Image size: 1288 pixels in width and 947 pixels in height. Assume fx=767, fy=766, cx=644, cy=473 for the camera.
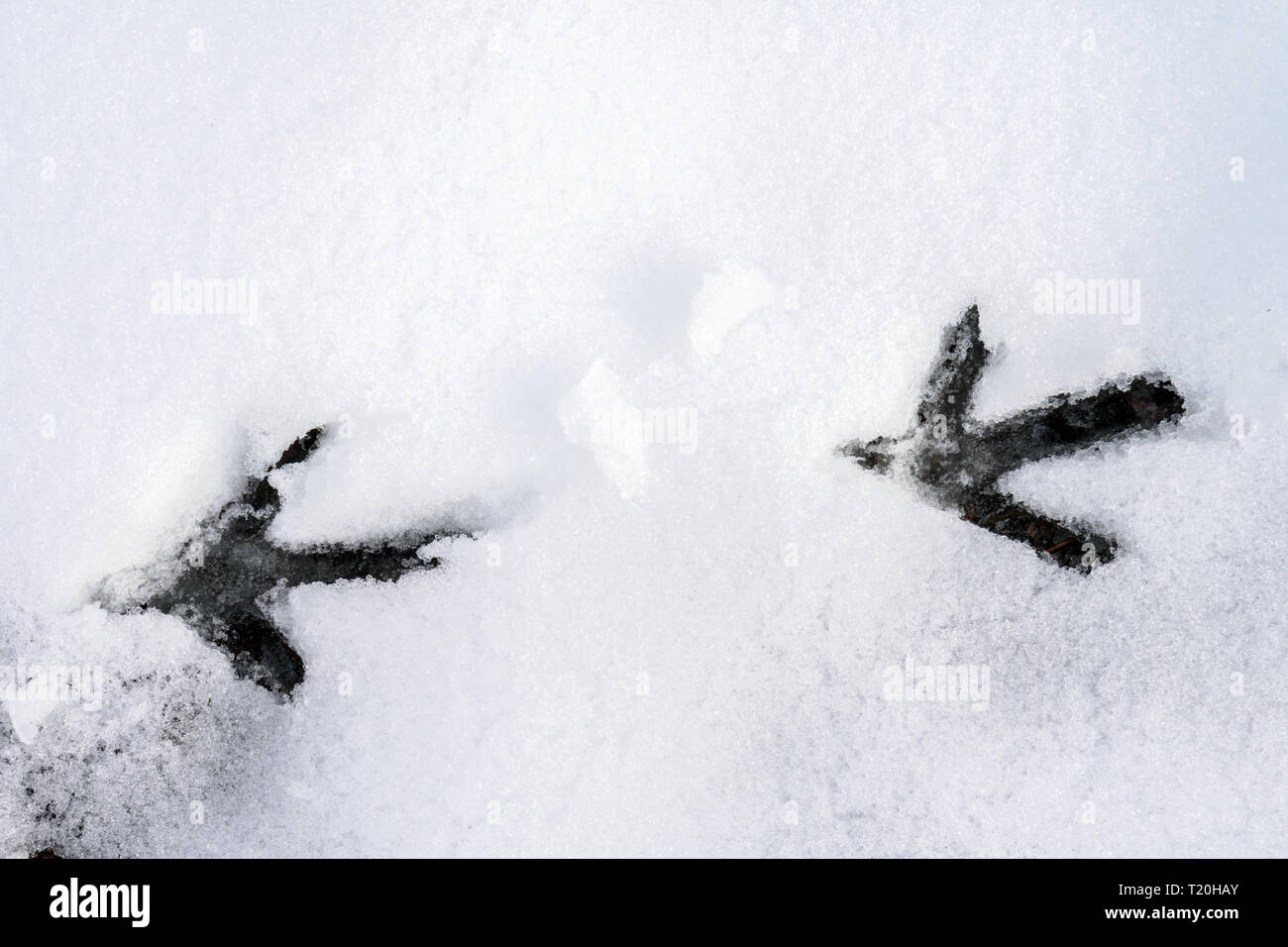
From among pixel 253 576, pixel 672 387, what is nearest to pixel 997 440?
pixel 672 387

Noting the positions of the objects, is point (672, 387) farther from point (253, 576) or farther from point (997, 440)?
point (253, 576)

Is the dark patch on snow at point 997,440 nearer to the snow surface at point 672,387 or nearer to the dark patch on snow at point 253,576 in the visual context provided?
the snow surface at point 672,387

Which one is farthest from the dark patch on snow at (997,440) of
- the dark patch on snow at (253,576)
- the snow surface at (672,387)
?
the dark patch on snow at (253,576)

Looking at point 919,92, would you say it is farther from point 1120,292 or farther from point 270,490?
point 270,490

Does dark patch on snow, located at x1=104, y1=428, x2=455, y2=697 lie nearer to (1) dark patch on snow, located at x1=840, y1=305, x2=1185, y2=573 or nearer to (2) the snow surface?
(2) the snow surface

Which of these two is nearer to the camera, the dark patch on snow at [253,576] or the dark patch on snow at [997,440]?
the dark patch on snow at [997,440]

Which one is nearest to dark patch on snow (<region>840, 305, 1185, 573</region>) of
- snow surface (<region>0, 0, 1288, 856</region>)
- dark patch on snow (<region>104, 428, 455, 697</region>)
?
snow surface (<region>0, 0, 1288, 856</region>)
